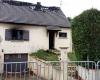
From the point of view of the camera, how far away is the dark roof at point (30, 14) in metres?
24.1

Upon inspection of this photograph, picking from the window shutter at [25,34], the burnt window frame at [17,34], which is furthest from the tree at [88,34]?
the window shutter at [25,34]

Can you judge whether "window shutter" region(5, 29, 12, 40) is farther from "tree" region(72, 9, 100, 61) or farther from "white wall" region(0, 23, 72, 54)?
"tree" region(72, 9, 100, 61)

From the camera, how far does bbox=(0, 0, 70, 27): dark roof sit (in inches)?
948

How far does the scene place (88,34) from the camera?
12398 mm

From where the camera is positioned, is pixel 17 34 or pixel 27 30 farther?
pixel 27 30

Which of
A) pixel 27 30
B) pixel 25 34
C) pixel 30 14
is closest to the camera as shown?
pixel 25 34

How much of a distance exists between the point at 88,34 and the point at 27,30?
1268cm

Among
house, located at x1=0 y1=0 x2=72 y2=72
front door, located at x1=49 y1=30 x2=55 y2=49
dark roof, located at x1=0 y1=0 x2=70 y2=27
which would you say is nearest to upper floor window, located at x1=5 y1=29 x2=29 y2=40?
house, located at x1=0 y1=0 x2=72 y2=72

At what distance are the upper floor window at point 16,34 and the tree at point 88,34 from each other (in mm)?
11321

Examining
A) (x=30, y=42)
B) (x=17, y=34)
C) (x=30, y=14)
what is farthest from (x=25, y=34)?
(x=30, y=14)

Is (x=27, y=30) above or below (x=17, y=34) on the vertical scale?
above

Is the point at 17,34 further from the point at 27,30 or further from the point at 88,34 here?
the point at 88,34

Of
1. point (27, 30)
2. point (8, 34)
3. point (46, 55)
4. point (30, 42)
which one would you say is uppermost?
point (27, 30)

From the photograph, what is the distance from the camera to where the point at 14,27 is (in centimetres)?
2366
